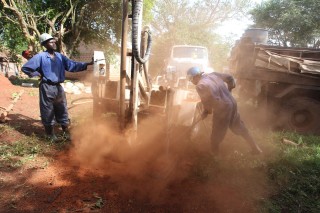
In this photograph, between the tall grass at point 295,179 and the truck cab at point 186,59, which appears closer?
the tall grass at point 295,179

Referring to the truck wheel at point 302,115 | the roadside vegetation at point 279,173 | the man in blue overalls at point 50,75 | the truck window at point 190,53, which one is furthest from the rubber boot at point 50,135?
the truck window at point 190,53

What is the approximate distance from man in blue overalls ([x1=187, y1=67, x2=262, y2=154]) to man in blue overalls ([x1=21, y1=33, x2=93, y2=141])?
2.09 metres

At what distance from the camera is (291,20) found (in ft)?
63.3

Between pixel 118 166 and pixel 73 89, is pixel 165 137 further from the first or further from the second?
pixel 73 89

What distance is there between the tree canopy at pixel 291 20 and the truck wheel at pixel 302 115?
15326 mm

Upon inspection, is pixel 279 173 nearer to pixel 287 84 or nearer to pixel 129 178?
pixel 129 178

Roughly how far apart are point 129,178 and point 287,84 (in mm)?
4900

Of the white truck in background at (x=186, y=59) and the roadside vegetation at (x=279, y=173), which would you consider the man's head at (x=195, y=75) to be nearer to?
the roadside vegetation at (x=279, y=173)

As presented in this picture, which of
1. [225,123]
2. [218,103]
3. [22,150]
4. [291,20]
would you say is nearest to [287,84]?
[225,123]

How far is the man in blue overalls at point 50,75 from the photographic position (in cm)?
456

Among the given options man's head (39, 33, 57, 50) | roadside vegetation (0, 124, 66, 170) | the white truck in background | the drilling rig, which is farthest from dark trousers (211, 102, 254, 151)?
the white truck in background

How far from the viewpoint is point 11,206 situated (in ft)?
9.48

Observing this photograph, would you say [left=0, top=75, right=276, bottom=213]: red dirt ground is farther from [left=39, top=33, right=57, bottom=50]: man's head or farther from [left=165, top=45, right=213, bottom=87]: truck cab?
[left=165, top=45, right=213, bottom=87]: truck cab

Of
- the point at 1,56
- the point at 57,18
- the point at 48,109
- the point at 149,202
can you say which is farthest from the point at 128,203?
the point at 1,56
